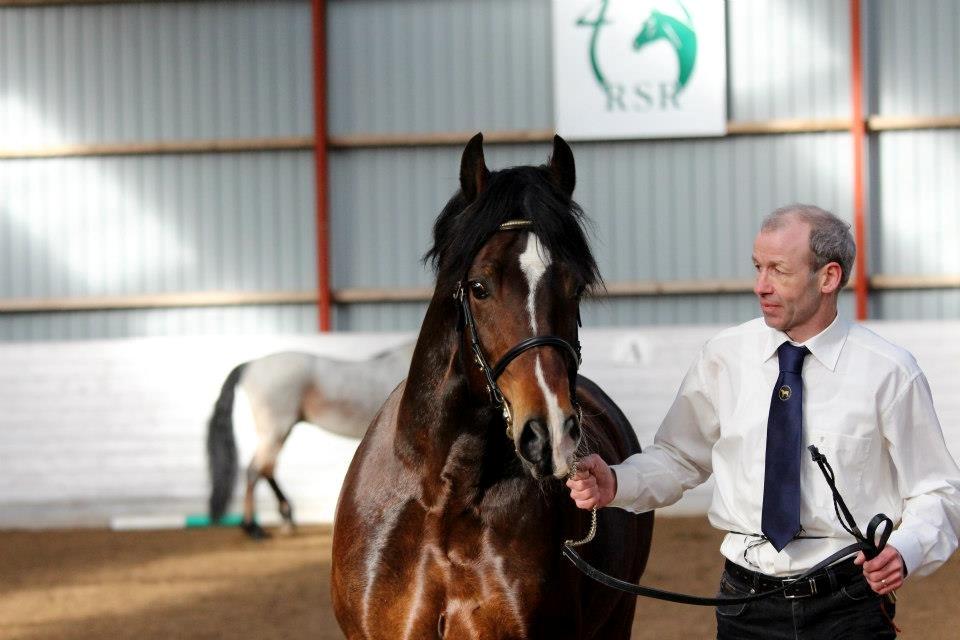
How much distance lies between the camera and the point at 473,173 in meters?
2.43

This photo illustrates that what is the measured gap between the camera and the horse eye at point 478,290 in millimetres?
2199

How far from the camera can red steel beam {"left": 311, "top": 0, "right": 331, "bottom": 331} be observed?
30.3ft

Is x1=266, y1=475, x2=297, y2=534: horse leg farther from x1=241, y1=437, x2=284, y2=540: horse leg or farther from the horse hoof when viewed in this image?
the horse hoof

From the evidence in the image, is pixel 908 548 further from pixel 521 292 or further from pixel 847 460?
pixel 521 292

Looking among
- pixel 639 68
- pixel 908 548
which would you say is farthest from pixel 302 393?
pixel 908 548

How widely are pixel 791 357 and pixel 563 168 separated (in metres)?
0.70

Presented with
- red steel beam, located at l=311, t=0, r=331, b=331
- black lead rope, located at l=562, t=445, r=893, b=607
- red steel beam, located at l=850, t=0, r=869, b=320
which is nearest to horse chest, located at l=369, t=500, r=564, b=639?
black lead rope, located at l=562, t=445, r=893, b=607

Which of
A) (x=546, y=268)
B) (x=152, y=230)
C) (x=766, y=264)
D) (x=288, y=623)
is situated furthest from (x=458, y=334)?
(x=152, y=230)

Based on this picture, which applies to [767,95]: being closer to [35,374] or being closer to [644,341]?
[644,341]

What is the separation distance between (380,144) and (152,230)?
79.2 inches

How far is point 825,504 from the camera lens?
204cm

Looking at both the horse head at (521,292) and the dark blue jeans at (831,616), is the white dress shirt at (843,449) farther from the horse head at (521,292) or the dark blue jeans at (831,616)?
the horse head at (521,292)

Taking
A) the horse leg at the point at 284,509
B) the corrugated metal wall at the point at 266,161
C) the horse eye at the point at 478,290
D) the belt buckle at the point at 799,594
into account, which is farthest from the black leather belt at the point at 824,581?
the corrugated metal wall at the point at 266,161

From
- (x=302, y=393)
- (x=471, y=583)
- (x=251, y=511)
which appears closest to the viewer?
(x=471, y=583)
